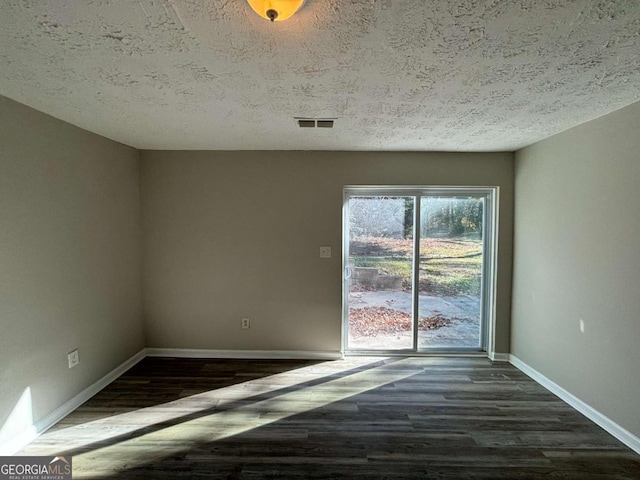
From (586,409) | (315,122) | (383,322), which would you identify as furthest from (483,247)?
(315,122)

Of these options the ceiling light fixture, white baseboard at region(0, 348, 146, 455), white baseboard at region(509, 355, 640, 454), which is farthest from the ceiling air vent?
white baseboard at region(509, 355, 640, 454)

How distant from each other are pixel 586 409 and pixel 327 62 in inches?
125

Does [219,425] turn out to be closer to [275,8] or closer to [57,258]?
[57,258]

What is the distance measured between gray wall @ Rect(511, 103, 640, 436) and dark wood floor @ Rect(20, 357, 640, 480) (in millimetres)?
334

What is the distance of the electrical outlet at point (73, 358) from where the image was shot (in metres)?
2.34

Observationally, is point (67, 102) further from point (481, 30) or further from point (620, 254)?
point (620, 254)

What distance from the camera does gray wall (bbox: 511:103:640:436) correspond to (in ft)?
6.61

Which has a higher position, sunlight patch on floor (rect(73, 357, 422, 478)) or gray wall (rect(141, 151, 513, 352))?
gray wall (rect(141, 151, 513, 352))

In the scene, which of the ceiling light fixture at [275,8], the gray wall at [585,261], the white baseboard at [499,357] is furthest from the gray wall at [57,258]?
the gray wall at [585,261]

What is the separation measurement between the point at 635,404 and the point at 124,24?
3.59 m

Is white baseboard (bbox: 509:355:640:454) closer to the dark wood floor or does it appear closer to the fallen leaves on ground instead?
the dark wood floor

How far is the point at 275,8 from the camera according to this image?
1011mm

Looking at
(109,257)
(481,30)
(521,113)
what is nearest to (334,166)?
(521,113)

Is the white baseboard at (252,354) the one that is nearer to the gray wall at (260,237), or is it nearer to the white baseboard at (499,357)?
the gray wall at (260,237)
